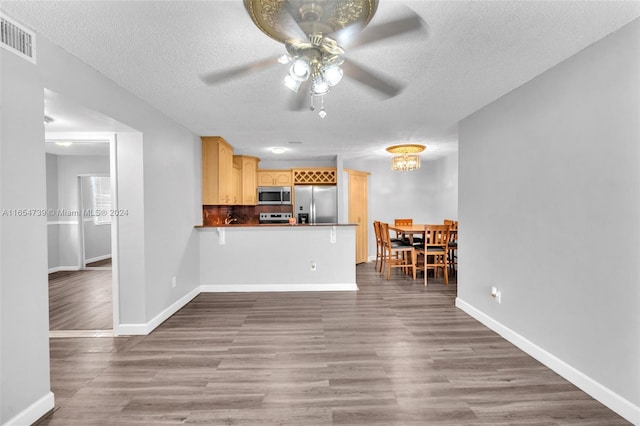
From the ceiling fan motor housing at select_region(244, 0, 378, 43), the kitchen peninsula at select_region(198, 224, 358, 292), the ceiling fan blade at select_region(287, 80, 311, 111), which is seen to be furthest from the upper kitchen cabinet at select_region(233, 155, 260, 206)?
the ceiling fan motor housing at select_region(244, 0, 378, 43)

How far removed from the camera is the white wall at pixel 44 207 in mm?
1676

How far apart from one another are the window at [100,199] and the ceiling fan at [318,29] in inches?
275

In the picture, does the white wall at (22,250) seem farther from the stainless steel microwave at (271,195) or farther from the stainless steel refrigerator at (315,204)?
the stainless steel refrigerator at (315,204)

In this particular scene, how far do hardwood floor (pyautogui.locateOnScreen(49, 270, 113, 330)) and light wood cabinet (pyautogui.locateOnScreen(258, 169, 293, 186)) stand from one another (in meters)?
3.46

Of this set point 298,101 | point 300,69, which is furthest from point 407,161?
point 300,69

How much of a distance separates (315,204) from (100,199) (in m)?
5.61

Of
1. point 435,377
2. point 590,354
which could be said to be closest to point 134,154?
point 435,377

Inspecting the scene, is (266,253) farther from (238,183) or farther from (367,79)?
(367,79)

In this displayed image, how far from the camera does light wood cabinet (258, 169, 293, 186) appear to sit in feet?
21.5

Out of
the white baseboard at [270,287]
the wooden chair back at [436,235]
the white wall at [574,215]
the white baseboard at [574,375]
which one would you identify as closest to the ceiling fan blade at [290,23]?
the white wall at [574,215]

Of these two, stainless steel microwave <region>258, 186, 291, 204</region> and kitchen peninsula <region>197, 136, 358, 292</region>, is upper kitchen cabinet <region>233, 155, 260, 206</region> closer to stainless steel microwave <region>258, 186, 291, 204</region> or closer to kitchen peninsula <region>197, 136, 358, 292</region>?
stainless steel microwave <region>258, 186, 291, 204</region>

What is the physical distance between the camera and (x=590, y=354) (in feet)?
6.77

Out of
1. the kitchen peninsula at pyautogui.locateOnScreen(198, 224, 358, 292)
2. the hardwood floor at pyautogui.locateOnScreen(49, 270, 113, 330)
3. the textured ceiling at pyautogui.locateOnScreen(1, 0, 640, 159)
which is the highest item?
the textured ceiling at pyautogui.locateOnScreen(1, 0, 640, 159)

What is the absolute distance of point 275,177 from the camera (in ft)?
21.6
